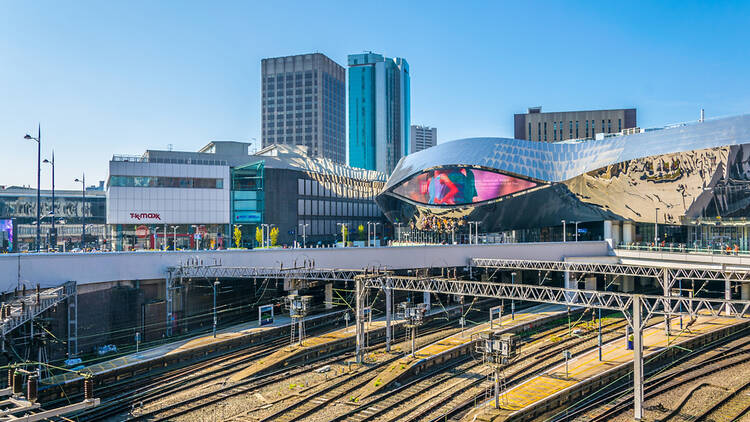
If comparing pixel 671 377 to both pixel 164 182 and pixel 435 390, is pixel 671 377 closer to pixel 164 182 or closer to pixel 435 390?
pixel 435 390

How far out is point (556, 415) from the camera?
32.9 m

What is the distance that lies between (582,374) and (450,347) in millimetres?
11761

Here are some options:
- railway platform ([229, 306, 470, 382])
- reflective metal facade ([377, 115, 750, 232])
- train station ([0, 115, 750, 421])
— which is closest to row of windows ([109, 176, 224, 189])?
train station ([0, 115, 750, 421])

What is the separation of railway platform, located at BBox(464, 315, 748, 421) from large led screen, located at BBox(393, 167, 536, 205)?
41.8m

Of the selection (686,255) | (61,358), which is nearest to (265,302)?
(61,358)

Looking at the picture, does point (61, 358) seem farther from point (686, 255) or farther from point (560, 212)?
point (560, 212)

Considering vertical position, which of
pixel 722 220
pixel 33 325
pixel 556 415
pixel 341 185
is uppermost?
pixel 341 185

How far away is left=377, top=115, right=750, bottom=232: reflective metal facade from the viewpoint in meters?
70.9

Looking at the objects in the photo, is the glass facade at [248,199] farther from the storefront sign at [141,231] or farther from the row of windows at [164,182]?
the storefront sign at [141,231]

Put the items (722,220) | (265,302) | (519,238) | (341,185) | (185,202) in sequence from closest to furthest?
(265,302), (722,220), (185,202), (519,238), (341,185)

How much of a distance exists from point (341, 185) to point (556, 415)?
88889 millimetres

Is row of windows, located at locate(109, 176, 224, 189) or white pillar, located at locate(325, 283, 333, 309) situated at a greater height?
row of windows, located at locate(109, 176, 224, 189)

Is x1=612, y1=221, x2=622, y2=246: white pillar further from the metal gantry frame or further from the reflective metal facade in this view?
the metal gantry frame

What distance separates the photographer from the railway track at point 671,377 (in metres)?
33.1
